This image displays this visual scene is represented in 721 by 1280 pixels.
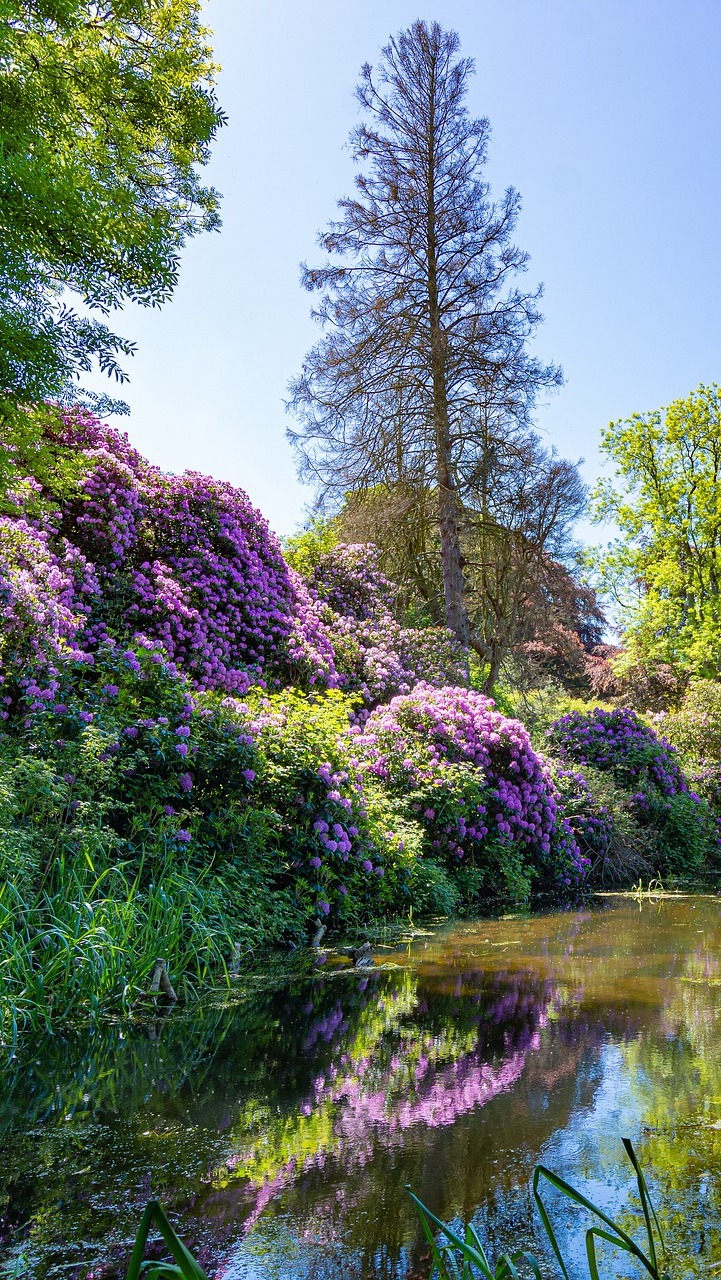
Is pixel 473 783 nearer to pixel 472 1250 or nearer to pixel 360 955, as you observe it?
pixel 360 955

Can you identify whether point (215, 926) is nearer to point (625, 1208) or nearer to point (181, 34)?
point (625, 1208)

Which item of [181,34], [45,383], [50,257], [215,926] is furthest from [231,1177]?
[181,34]

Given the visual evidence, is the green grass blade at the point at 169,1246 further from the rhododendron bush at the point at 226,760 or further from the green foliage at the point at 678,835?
the green foliage at the point at 678,835

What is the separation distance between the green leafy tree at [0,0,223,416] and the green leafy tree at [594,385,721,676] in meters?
16.4

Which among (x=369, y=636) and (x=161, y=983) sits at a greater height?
(x=369, y=636)

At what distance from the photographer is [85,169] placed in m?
5.98

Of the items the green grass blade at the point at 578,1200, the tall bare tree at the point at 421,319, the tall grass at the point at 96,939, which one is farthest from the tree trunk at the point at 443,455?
the green grass blade at the point at 578,1200

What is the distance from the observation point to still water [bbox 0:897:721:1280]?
2248 mm

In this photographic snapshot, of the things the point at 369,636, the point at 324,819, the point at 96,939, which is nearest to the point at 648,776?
the point at 369,636

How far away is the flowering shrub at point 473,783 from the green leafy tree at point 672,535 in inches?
467

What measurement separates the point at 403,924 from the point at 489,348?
35.1 feet

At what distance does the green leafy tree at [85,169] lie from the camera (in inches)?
221

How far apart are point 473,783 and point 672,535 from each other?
51.8ft

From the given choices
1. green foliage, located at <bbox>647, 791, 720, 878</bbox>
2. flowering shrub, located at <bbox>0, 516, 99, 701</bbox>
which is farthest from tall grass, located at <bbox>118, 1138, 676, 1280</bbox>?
green foliage, located at <bbox>647, 791, 720, 878</bbox>
